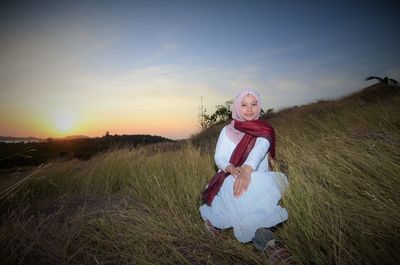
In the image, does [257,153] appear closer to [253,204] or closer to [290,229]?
[253,204]

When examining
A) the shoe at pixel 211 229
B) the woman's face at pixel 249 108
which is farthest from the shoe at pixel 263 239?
the woman's face at pixel 249 108

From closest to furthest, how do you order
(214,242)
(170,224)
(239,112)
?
(214,242)
(239,112)
(170,224)

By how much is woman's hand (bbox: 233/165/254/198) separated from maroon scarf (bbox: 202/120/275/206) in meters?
0.25

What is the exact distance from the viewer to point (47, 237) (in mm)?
3414

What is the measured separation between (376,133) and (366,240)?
128 inches

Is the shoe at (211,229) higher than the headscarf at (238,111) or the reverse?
the reverse

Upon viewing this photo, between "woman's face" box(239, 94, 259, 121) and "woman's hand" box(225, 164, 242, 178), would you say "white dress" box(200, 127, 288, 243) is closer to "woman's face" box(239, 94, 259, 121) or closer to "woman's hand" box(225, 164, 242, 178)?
"woman's hand" box(225, 164, 242, 178)

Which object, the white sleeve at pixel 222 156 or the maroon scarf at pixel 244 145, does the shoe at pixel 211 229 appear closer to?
the maroon scarf at pixel 244 145

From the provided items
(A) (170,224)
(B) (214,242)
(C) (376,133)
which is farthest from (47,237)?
(C) (376,133)

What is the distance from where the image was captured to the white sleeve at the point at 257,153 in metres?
2.82

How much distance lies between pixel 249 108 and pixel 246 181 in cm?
89

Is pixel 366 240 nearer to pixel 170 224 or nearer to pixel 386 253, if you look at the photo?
pixel 386 253

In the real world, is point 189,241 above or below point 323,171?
below

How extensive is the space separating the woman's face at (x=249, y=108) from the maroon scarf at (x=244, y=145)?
0.37 feet
